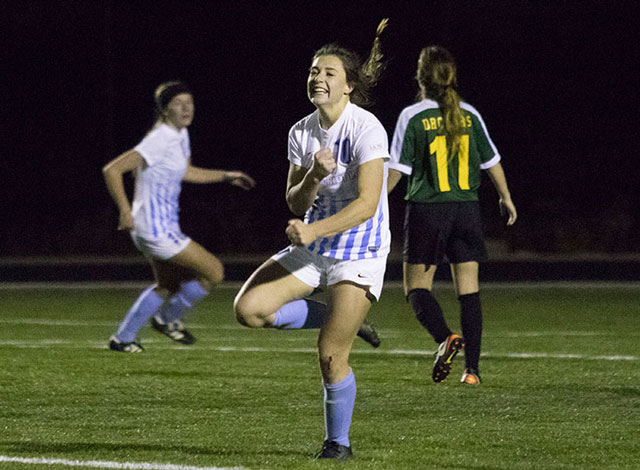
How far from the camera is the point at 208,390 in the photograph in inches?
355

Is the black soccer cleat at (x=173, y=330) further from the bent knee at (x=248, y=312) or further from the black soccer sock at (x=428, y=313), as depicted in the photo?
the bent knee at (x=248, y=312)

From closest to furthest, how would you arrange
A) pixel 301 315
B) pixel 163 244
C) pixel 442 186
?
pixel 301 315, pixel 442 186, pixel 163 244

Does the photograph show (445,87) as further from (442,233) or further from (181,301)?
(181,301)

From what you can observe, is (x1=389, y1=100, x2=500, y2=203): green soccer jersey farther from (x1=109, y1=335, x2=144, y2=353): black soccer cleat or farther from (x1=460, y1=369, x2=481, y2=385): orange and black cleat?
(x1=109, y1=335, x2=144, y2=353): black soccer cleat

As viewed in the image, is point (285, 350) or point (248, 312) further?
point (285, 350)

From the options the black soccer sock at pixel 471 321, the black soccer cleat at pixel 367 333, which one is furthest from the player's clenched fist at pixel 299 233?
the black soccer sock at pixel 471 321

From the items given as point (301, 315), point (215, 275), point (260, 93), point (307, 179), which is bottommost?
point (260, 93)

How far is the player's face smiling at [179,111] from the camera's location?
416 inches

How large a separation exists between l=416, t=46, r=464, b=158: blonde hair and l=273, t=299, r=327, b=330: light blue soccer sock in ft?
6.75

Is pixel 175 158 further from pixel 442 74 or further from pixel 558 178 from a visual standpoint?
pixel 558 178

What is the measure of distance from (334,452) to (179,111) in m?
4.80

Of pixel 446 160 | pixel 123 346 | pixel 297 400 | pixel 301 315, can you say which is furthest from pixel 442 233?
pixel 123 346

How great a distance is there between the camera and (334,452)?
6414mm

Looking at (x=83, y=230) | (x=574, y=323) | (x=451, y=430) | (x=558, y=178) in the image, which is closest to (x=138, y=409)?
(x=451, y=430)
